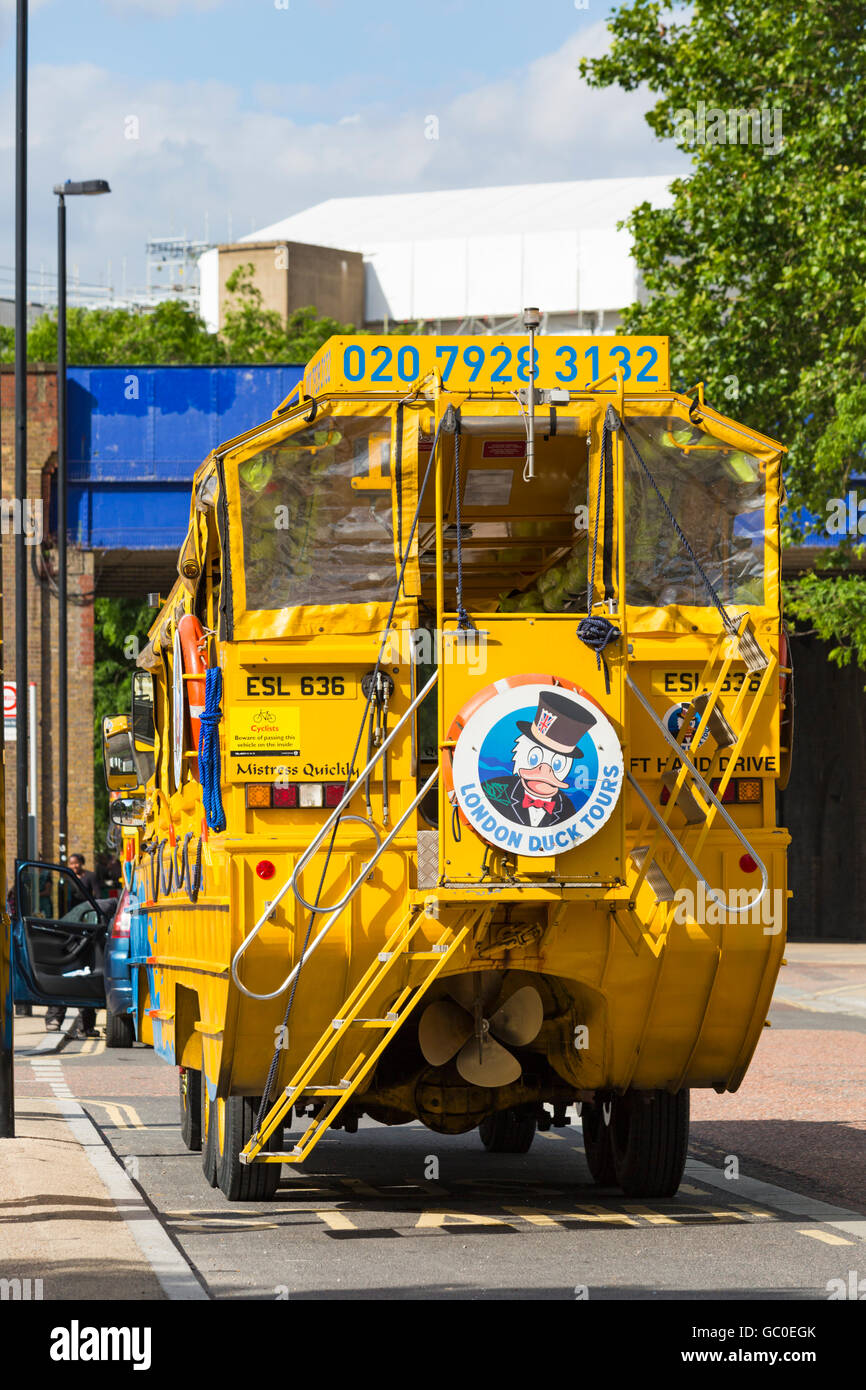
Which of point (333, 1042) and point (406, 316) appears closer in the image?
point (333, 1042)

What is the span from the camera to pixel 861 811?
4584cm

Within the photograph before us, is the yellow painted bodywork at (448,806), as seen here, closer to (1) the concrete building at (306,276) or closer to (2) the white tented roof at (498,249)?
(2) the white tented roof at (498,249)

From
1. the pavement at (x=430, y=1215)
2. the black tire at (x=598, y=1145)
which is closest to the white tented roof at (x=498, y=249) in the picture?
the pavement at (x=430, y=1215)

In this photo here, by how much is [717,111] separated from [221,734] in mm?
22312

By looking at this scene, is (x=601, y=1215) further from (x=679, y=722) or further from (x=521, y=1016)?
(x=679, y=722)

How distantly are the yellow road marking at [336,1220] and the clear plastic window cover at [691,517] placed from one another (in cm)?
331

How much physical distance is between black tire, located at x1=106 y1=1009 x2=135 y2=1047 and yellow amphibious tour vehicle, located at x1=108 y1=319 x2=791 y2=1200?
11499 mm

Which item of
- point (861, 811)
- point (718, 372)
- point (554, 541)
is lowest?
point (861, 811)

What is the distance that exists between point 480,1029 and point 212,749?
1901 millimetres

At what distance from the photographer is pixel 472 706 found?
371 inches

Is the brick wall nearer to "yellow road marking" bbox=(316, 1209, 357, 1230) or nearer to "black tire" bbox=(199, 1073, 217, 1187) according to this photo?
"black tire" bbox=(199, 1073, 217, 1187)
